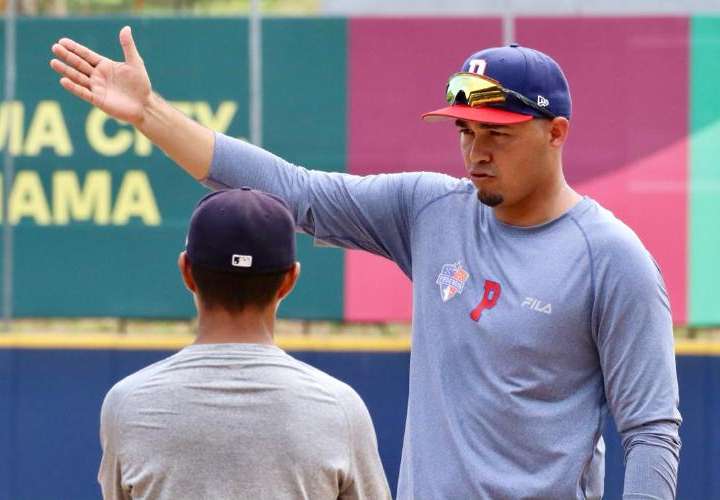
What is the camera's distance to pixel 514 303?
3.29 metres

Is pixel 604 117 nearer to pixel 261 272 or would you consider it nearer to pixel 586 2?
pixel 586 2

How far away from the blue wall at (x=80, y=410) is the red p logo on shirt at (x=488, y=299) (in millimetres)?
4319

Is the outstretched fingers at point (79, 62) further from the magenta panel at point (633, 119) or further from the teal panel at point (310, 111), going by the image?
the magenta panel at point (633, 119)

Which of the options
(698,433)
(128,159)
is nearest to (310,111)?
(128,159)

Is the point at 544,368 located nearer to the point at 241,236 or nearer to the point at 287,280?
the point at 287,280

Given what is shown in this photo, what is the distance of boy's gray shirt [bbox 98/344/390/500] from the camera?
8.11ft

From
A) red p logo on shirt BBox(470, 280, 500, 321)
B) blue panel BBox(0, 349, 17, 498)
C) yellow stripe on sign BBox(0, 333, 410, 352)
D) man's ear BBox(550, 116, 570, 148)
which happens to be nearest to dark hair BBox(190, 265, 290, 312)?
red p logo on shirt BBox(470, 280, 500, 321)

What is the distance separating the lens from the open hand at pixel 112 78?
3.39m

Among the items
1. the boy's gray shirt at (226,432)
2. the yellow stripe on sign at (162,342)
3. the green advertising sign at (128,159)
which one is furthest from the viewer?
the green advertising sign at (128,159)

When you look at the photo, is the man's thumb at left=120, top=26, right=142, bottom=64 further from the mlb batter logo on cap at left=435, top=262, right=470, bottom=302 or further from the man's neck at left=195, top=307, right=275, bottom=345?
the man's neck at left=195, top=307, right=275, bottom=345

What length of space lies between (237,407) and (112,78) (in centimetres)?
122

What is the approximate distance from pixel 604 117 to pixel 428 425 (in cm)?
486

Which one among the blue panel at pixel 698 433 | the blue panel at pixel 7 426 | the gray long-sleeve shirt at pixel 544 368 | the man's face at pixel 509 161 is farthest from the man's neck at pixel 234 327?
the blue panel at pixel 7 426

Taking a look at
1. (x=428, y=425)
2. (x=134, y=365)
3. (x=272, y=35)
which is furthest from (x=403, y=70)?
(x=428, y=425)
